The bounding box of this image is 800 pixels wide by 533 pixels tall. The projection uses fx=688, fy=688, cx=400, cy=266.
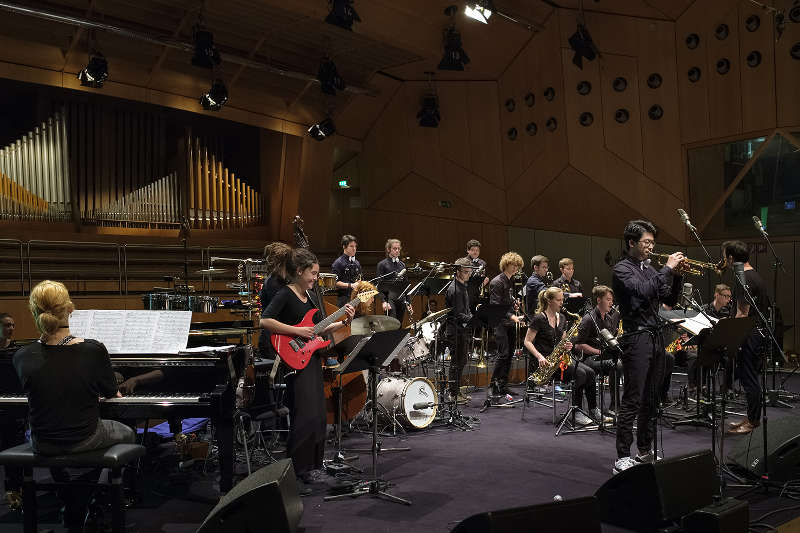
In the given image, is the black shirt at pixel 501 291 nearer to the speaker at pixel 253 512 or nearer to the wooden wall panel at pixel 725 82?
the wooden wall panel at pixel 725 82

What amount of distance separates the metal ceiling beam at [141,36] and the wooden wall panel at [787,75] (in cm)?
663

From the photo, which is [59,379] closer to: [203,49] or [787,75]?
[203,49]

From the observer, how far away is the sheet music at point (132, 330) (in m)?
4.36

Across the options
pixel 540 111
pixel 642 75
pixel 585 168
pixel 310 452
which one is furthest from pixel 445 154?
pixel 310 452

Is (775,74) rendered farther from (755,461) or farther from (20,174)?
(20,174)

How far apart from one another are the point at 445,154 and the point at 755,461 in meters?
9.71

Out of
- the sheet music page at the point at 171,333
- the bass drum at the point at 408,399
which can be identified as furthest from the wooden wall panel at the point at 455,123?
the sheet music page at the point at 171,333

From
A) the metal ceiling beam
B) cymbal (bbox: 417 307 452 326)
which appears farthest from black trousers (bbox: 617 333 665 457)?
the metal ceiling beam

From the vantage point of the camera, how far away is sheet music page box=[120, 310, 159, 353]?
4363 millimetres

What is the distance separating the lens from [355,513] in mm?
4406

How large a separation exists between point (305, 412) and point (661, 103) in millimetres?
8847

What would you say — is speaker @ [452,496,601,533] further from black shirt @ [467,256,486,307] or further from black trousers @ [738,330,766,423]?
black shirt @ [467,256,486,307]

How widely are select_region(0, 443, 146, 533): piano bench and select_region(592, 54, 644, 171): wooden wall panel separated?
9.77 meters

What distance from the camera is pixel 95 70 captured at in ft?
29.3
